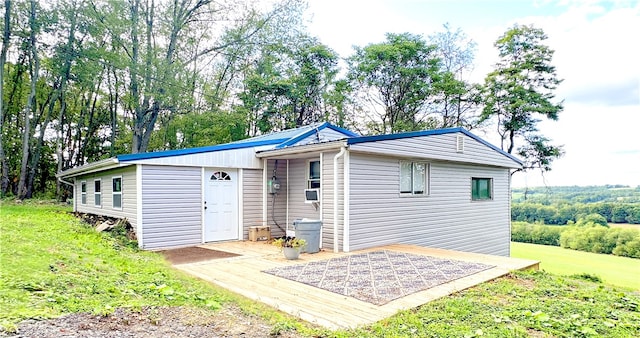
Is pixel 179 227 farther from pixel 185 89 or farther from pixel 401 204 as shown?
pixel 185 89

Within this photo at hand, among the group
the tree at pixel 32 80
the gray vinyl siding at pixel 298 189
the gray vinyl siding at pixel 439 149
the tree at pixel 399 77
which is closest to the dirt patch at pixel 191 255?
the gray vinyl siding at pixel 298 189

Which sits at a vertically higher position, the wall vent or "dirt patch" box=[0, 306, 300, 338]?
the wall vent

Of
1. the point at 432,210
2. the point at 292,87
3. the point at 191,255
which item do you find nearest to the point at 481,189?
the point at 432,210

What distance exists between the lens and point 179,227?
836 cm

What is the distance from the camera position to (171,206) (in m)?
8.23

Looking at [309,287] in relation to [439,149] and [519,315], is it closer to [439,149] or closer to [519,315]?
[519,315]

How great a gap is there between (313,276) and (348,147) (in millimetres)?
2854

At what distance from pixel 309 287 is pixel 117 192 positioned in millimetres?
6733

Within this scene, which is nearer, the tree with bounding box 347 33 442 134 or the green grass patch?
the green grass patch

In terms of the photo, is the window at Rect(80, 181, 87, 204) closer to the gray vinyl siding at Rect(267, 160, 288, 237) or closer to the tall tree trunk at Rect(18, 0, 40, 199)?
the tall tree trunk at Rect(18, 0, 40, 199)

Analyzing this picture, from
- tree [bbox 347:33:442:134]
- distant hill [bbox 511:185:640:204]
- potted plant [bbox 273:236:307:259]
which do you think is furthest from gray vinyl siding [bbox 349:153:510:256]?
tree [bbox 347:33:442:134]

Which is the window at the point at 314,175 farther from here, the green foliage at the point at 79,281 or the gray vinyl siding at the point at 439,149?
the green foliage at the point at 79,281

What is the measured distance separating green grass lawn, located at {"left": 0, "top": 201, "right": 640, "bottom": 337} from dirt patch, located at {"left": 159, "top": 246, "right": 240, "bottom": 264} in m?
1.14

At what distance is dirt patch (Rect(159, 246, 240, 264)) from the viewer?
6.82m
